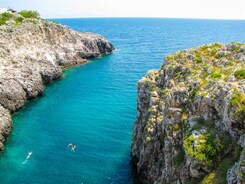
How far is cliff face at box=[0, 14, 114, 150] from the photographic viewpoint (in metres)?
62.8

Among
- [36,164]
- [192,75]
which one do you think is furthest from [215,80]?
[36,164]

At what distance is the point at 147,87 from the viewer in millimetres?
40344

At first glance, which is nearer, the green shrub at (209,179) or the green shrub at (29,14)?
the green shrub at (209,179)

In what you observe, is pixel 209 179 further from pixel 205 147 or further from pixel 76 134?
A: pixel 76 134

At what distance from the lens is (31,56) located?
8412 centimetres

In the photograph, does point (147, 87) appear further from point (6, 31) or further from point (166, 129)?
point (6, 31)

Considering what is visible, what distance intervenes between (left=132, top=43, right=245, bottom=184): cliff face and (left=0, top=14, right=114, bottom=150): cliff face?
27821 millimetres

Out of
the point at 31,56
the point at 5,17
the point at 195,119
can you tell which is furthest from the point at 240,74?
the point at 5,17

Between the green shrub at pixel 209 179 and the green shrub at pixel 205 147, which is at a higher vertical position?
the green shrub at pixel 205 147

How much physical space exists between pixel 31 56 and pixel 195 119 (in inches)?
2729

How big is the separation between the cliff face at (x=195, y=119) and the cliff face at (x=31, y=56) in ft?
91.3

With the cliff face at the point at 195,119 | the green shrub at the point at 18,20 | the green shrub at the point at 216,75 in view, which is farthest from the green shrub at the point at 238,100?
the green shrub at the point at 18,20

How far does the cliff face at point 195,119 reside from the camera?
22.1 m

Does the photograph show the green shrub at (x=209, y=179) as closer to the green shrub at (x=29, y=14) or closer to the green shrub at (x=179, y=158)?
the green shrub at (x=179, y=158)
